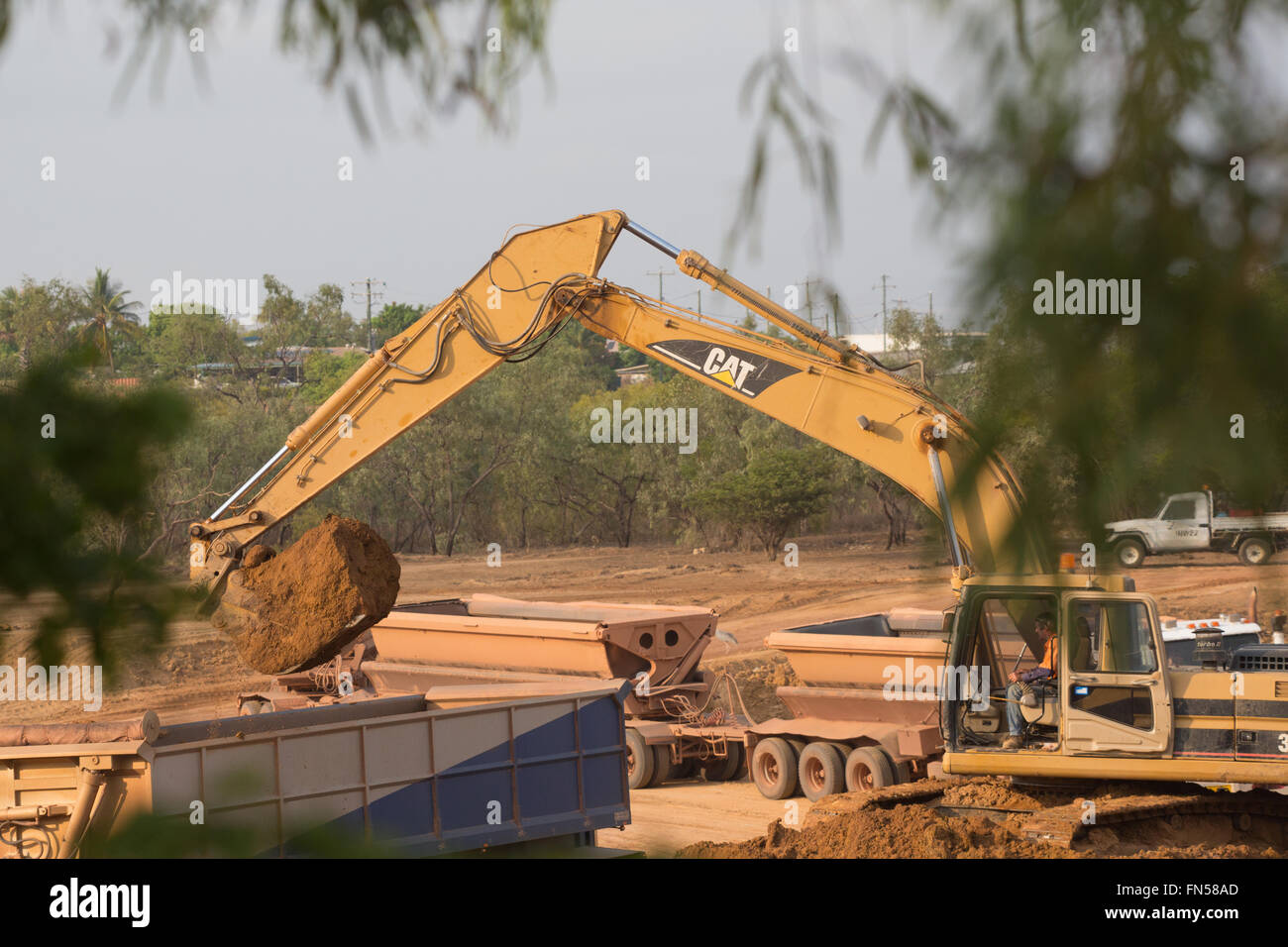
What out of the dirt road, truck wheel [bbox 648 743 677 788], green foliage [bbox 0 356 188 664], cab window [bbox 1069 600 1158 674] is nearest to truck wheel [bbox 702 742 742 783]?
the dirt road

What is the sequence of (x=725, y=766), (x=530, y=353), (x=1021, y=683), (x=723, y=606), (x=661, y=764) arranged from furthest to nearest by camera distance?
(x=723, y=606) < (x=725, y=766) < (x=661, y=764) < (x=530, y=353) < (x=1021, y=683)

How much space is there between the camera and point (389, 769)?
846 centimetres

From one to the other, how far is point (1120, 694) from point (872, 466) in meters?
3.26

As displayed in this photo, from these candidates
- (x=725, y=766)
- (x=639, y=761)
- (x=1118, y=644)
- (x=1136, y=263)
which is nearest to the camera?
(x=1136, y=263)

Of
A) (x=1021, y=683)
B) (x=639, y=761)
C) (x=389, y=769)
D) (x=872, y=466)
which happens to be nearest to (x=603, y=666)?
(x=639, y=761)

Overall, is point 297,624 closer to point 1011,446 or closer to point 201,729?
point 201,729

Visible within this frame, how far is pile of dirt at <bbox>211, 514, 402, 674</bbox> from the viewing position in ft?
30.5

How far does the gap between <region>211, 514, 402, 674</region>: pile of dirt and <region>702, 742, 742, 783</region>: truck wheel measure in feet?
20.7

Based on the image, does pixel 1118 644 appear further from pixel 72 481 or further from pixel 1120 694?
pixel 72 481

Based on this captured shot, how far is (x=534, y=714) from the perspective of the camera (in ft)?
30.4

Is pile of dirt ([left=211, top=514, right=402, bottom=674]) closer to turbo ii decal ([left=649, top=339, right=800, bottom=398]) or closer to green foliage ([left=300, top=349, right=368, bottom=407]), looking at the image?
turbo ii decal ([left=649, top=339, right=800, bottom=398])

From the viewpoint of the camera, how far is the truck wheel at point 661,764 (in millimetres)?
14555

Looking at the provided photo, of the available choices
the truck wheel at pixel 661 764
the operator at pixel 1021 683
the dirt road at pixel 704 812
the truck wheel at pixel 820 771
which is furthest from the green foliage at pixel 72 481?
the truck wheel at pixel 661 764
